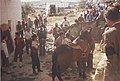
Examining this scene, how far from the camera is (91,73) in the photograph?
11.5m

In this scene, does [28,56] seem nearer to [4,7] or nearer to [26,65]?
[26,65]

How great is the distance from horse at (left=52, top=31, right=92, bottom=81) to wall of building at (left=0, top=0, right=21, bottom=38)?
3.54 metres

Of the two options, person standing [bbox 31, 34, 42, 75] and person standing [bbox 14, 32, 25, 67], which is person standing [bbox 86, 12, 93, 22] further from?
person standing [bbox 31, 34, 42, 75]

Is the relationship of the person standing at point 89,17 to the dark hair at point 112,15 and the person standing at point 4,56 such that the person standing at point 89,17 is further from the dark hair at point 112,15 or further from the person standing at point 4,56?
the dark hair at point 112,15

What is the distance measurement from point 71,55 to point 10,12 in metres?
4.90

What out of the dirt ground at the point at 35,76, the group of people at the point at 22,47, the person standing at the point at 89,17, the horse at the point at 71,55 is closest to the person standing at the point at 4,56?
the group of people at the point at 22,47

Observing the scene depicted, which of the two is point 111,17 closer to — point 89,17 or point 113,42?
point 113,42

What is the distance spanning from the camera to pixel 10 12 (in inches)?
546

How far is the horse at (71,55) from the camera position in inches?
381

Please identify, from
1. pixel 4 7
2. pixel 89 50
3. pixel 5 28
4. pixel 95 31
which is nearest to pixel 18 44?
pixel 5 28

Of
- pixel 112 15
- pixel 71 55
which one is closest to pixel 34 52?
pixel 71 55

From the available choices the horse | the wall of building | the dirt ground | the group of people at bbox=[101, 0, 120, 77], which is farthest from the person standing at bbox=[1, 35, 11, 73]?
the group of people at bbox=[101, 0, 120, 77]

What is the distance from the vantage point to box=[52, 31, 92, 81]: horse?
9.69 m

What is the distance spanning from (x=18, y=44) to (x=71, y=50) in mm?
3656
